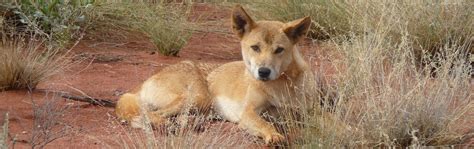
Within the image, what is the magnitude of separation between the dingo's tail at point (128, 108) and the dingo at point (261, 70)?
2.11 ft

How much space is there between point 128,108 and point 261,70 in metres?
1.10

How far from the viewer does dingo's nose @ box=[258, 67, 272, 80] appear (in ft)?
21.4

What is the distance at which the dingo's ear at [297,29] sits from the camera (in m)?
6.73

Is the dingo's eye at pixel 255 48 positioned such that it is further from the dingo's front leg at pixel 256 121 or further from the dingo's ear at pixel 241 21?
the dingo's front leg at pixel 256 121

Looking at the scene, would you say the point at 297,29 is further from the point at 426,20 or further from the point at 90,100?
the point at 426,20

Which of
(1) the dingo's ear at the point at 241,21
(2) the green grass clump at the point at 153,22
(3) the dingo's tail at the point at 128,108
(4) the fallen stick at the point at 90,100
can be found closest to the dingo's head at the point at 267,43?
(1) the dingo's ear at the point at 241,21

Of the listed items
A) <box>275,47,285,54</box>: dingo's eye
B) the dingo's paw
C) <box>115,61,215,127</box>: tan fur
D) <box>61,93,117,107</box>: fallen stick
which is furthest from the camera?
<box>61,93,117,107</box>: fallen stick

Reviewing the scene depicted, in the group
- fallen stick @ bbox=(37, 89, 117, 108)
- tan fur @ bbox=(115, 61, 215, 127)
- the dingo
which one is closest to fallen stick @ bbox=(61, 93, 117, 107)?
fallen stick @ bbox=(37, 89, 117, 108)

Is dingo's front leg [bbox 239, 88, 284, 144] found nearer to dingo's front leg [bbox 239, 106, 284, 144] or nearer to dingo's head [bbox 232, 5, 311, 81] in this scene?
dingo's front leg [bbox 239, 106, 284, 144]

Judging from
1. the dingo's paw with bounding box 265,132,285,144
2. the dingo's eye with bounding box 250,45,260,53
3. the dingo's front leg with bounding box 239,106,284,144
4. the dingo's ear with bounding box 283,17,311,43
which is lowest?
the dingo's front leg with bounding box 239,106,284,144

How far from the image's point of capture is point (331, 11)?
10453mm

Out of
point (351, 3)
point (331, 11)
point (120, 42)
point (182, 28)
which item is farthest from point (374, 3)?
point (120, 42)

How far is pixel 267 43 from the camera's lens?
667cm

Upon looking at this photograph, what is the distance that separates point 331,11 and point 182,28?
5.63ft
